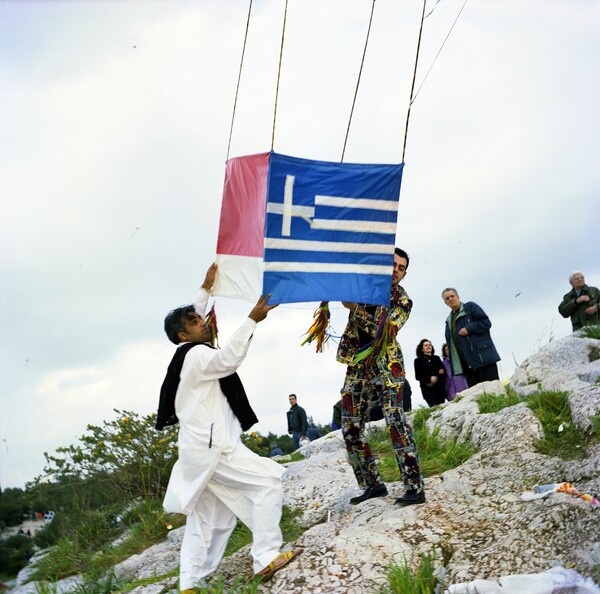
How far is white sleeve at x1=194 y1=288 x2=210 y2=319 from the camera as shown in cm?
530

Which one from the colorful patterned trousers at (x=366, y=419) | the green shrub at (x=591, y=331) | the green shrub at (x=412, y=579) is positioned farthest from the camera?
the green shrub at (x=591, y=331)

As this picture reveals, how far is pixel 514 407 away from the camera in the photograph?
265 inches

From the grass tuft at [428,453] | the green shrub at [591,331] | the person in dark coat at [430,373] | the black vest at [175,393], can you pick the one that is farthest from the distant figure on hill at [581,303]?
the black vest at [175,393]

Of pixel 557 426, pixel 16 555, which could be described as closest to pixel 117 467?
pixel 16 555

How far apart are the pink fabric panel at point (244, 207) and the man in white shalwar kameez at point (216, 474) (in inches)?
27.1

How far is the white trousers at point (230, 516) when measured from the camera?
459cm

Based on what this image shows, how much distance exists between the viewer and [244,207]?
536 cm

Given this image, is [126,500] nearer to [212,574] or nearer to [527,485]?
[212,574]

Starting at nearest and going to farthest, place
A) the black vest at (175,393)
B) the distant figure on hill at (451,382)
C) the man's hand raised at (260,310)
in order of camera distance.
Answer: the man's hand raised at (260,310) < the black vest at (175,393) < the distant figure on hill at (451,382)

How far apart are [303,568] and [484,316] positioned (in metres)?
4.91

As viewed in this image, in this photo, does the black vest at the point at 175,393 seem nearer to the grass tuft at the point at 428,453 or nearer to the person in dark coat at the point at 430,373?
the grass tuft at the point at 428,453

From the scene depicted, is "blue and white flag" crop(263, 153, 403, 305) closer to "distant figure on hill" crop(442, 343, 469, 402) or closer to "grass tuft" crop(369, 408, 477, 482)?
"grass tuft" crop(369, 408, 477, 482)

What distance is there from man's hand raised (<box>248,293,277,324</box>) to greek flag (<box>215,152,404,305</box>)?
164 mm

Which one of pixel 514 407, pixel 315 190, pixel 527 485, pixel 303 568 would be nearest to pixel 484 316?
pixel 514 407
